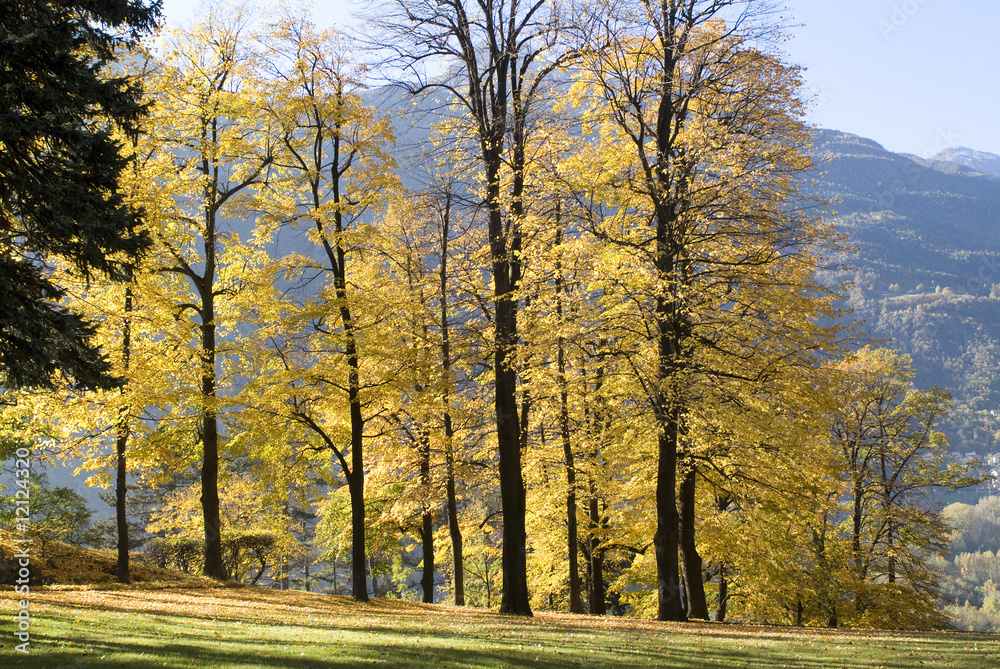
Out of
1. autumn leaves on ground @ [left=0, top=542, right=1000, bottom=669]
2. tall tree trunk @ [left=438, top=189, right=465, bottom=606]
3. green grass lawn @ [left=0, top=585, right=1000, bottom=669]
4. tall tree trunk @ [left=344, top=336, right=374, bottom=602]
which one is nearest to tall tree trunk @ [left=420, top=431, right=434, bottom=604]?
tall tree trunk @ [left=438, top=189, right=465, bottom=606]

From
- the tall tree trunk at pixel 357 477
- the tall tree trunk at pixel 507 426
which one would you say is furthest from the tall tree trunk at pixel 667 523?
the tall tree trunk at pixel 357 477

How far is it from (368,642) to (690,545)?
9.79m

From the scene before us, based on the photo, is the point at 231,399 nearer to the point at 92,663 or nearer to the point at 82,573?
the point at 82,573

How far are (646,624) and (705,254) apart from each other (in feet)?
24.3

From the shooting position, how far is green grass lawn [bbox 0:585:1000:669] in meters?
6.55

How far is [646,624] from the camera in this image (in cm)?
1295

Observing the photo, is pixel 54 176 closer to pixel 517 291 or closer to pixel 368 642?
pixel 368 642

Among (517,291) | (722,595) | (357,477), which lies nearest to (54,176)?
(517,291)

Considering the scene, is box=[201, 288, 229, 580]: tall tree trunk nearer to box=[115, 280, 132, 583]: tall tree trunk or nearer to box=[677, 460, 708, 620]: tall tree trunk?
box=[115, 280, 132, 583]: tall tree trunk

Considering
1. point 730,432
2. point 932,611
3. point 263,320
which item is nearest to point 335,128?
point 263,320

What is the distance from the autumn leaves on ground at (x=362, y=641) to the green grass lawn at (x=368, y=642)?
0.05 feet

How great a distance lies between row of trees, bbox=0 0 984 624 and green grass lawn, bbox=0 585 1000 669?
130 inches

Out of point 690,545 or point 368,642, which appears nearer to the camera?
point 368,642

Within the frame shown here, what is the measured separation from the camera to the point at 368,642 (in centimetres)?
798
